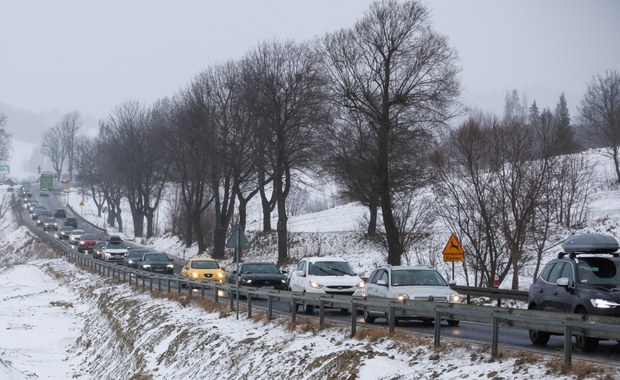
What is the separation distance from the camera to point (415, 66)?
4259 cm

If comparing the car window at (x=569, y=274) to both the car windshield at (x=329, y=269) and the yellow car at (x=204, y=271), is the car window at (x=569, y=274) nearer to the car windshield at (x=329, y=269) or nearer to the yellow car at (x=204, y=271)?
the car windshield at (x=329, y=269)

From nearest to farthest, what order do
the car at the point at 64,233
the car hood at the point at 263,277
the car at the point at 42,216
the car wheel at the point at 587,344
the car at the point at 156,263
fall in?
the car wheel at the point at 587,344 → the car hood at the point at 263,277 → the car at the point at 156,263 → the car at the point at 64,233 → the car at the point at 42,216

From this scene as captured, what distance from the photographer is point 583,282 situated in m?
15.6

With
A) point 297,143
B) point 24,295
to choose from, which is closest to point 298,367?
point 24,295

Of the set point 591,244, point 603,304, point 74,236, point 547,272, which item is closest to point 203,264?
point 547,272

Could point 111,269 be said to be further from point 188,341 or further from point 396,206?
point 188,341

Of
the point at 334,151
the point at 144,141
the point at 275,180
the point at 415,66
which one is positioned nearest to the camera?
the point at 415,66

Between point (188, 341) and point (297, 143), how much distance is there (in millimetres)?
33496

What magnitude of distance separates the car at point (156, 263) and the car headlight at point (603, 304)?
36.0 metres

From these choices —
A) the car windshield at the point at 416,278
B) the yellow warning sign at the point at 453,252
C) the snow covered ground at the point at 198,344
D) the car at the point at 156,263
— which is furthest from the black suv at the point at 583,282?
the car at the point at 156,263

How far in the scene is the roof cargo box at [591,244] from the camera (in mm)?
16219

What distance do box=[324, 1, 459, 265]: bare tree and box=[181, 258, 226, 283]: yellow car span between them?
8.23 m

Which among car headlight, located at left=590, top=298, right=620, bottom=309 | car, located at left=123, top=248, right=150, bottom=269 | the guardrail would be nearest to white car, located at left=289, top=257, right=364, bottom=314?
the guardrail

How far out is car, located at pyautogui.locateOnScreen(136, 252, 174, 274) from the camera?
4862 centimetres
